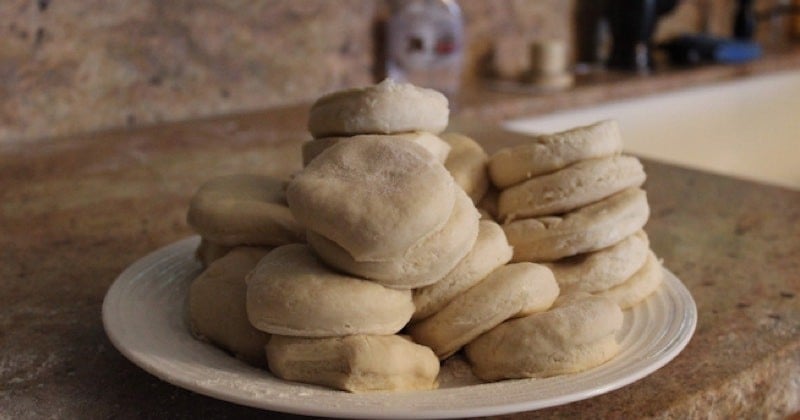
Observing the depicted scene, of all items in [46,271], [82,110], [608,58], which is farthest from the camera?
[608,58]

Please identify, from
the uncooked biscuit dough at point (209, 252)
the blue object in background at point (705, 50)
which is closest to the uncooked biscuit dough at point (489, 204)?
the uncooked biscuit dough at point (209, 252)

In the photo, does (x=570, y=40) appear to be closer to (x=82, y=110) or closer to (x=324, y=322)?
(x=82, y=110)

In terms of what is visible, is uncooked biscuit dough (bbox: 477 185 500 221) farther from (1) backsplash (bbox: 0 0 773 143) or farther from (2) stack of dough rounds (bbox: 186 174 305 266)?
(1) backsplash (bbox: 0 0 773 143)

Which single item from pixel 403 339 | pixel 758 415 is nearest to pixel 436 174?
pixel 403 339

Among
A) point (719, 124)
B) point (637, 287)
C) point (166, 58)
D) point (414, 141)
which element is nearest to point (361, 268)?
point (414, 141)

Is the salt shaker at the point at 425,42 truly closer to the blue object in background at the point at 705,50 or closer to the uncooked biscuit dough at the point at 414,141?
the blue object in background at the point at 705,50

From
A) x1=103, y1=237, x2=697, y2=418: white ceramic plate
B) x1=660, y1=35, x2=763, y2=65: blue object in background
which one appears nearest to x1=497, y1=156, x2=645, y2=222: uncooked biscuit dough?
x1=103, y1=237, x2=697, y2=418: white ceramic plate

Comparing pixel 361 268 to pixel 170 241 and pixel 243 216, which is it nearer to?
pixel 243 216

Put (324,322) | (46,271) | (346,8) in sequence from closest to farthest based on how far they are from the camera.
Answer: (324,322) < (46,271) < (346,8)
